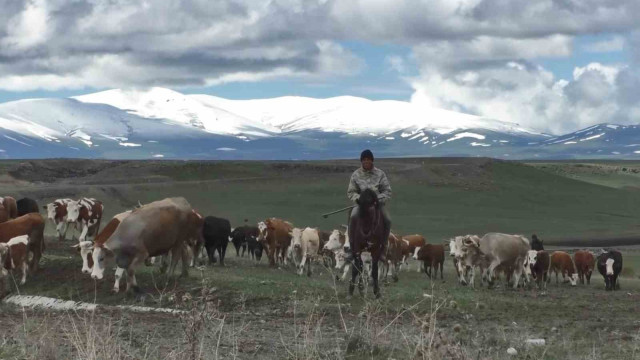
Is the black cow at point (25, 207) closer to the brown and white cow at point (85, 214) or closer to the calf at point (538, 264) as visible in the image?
the brown and white cow at point (85, 214)

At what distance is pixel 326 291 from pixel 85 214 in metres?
21.2

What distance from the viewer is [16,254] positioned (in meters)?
23.2

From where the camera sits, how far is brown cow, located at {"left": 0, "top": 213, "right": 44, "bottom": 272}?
24781 mm

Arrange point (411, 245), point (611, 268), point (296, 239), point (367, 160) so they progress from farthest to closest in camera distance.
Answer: point (411, 245) → point (296, 239) → point (611, 268) → point (367, 160)

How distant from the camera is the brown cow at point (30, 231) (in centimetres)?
2478

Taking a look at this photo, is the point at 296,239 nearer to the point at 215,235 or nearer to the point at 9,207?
the point at 215,235

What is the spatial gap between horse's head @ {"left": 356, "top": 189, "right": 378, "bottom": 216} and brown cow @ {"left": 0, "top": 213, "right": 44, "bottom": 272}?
9.97 meters

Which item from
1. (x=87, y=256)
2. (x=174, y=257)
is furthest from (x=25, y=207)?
(x=174, y=257)

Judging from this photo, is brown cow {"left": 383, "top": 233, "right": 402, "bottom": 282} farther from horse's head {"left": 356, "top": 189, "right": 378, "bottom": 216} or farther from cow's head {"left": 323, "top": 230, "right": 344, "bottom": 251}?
horse's head {"left": 356, "top": 189, "right": 378, "bottom": 216}

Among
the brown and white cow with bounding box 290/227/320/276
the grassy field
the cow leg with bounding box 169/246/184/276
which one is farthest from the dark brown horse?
the brown and white cow with bounding box 290/227/320/276

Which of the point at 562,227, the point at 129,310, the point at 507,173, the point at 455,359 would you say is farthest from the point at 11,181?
→ the point at 455,359

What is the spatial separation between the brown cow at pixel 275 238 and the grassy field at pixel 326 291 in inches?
58.8

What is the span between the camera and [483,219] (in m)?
72.4

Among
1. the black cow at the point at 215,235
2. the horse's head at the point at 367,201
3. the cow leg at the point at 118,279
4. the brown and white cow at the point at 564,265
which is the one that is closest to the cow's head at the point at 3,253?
the cow leg at the point at 118,279
